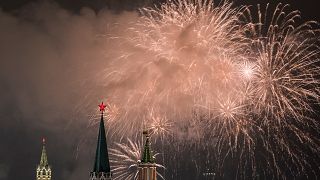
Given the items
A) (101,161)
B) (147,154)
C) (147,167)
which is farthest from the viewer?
(147,154)

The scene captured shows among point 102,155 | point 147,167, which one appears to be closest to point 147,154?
point 147,167

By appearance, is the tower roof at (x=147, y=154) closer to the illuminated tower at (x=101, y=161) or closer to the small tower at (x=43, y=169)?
the illuminated tower at (x=101, y=161)

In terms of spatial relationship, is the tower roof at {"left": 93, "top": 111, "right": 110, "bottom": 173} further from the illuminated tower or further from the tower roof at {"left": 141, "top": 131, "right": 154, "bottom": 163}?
the tower roof at {"left": 141, "top": 131, "right": 154, "bottom": 163}

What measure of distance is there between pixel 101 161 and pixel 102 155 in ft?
3.58

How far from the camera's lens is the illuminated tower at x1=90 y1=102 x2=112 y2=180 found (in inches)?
3927

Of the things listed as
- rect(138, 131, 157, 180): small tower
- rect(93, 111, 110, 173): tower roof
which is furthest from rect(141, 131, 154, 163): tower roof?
rect(93, 111, 110, 173): tower roof

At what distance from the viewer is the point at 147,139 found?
345ft

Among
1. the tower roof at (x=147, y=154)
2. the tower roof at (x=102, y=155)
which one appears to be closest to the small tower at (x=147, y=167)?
the tower roof at (x=147, y=154)

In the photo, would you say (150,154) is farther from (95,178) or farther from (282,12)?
(282,12)

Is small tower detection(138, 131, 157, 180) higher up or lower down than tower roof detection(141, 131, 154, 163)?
lower down

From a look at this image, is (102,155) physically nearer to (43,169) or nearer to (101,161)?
(101,161)

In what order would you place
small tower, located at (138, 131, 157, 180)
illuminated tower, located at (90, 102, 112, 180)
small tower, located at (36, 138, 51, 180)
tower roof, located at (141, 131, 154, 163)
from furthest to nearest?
small tower, located at (36, 138, 51, 180)
tower roof, located at (141, 131, 154, 163)
small tower, located at (138, 131, 157, 180)
illuminated tower, located at (90, 102, 112, 180)

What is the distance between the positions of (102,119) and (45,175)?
37.7m

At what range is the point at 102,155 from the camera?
101875mm
